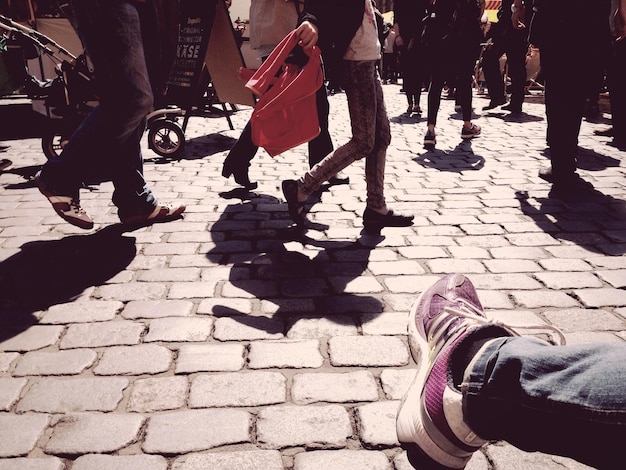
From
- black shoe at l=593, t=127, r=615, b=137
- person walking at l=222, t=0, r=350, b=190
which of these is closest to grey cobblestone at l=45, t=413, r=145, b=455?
person walking at l=222, t=0, r=350, b=190

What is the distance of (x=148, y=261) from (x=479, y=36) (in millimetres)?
5560

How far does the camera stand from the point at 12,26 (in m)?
5.45

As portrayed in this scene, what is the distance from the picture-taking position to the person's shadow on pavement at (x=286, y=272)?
2566mm

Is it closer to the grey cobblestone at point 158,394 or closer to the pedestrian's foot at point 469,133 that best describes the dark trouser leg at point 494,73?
the pedestrian's foot at point 469,133

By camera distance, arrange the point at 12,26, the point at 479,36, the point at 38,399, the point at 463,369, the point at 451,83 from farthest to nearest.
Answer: the point at 451,83 → the point at 479,36 → the point at 12,26 → the point at 38,399 → the point at 463,369

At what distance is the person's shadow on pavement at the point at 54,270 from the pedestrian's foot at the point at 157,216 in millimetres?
93

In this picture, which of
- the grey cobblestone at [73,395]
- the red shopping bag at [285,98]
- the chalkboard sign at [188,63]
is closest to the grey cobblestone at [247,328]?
the grey cobblestone at [73,395]

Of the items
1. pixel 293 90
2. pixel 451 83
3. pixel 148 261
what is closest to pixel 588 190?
pixel 293 90

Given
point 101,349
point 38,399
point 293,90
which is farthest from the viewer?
point 293,90

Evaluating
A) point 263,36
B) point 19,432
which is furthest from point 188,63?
point 19,432

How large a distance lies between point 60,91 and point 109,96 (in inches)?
121

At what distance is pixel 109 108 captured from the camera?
10.7 ft

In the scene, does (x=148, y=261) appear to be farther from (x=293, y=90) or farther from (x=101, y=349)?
(x=293, y=90)

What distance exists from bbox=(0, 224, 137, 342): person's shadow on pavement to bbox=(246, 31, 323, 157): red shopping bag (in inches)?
45.7
